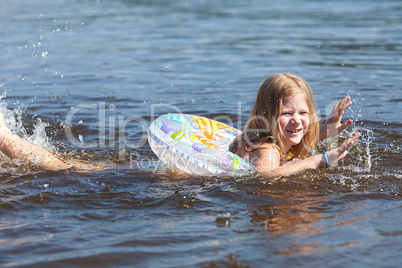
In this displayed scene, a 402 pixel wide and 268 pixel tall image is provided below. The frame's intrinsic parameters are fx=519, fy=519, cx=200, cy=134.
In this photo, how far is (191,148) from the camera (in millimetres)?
4863

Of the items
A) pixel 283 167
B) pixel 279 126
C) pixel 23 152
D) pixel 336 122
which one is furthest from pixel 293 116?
pixel 23 152

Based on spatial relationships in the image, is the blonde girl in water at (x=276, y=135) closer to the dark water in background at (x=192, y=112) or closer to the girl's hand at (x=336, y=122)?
the girl's hand at (x=336, y=122)

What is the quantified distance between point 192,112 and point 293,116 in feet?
9.56

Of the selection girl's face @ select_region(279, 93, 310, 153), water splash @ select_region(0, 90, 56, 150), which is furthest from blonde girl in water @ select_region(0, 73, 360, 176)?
water splash @ select_region(0, 90, 56, 150)

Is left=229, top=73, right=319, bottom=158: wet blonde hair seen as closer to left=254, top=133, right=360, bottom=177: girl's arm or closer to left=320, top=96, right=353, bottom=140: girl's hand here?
left=254, top=133, right=360, bottom=177: girl's arm

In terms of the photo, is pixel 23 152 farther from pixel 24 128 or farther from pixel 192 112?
pixel 192 112

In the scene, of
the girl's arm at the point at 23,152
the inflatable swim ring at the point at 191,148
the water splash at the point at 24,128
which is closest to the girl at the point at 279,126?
the inflatable swim ring at the point at 191,148

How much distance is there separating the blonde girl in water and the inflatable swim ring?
0.18 m

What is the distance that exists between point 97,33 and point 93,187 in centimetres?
1013

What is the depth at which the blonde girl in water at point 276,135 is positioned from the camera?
468cm

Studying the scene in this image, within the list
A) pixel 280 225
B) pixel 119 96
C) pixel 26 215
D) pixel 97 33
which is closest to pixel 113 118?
pixel 119 96

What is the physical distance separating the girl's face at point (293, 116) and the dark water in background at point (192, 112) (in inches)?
15.4

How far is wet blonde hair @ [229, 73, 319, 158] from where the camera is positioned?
4723mm

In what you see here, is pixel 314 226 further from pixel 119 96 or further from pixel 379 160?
pixel 119 96
